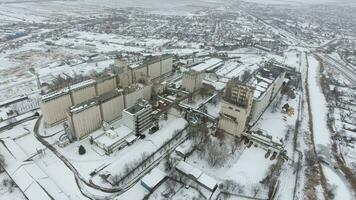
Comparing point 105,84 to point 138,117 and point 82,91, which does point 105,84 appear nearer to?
point 82,91

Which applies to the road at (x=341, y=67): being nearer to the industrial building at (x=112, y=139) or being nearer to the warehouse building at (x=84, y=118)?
the industrial building at (x=112, y=139)

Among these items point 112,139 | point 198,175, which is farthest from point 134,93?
point 198,175

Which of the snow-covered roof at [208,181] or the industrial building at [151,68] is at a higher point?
the industrial building at [151,68]

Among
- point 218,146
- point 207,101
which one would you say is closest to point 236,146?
point 218,146

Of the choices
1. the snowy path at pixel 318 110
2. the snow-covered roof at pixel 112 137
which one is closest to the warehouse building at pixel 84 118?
the snow-covered roof at pixel 112 137

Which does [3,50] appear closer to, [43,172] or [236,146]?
[43,172]

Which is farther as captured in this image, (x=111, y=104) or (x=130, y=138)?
(x=111, y=104)
